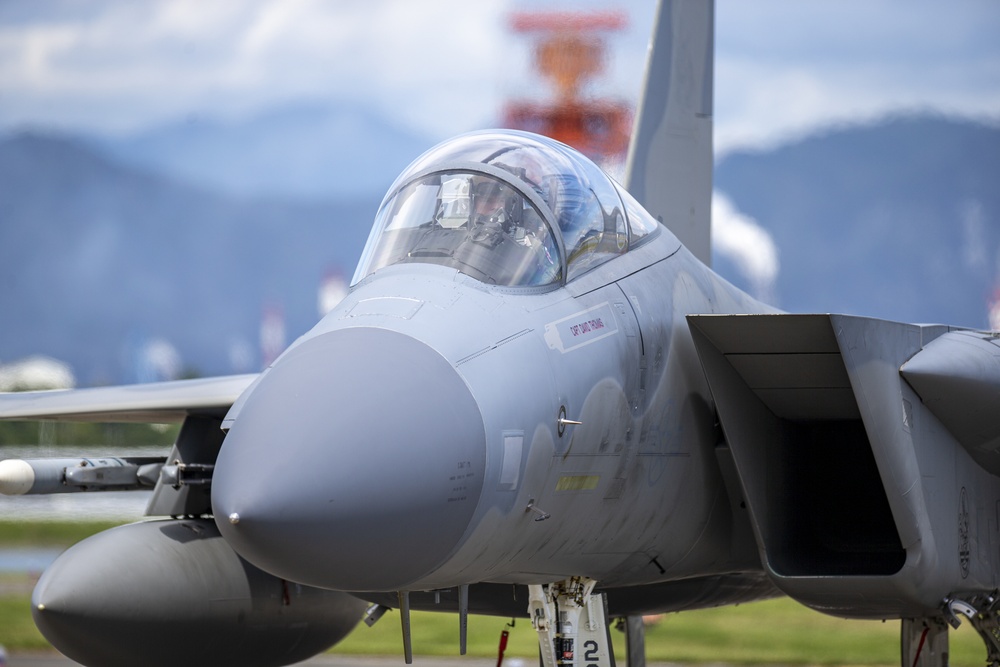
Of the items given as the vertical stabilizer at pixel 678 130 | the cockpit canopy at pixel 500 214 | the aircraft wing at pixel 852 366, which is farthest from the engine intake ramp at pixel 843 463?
the vertical stabilizer at pixel 678 130

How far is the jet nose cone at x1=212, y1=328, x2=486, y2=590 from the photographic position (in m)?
3.05

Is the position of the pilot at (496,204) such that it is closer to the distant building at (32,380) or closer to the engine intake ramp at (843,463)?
the engine intake ramp at (843,463)

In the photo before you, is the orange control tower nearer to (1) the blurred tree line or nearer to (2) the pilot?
(1) the blurred tree line

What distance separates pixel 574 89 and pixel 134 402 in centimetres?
2350

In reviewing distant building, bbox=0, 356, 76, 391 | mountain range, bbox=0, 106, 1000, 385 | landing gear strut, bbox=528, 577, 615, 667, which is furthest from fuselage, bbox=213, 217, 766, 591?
mountain range, bbox=0, 106, 1000, 385

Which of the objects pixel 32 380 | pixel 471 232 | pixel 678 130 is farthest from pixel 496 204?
pixel 32 380

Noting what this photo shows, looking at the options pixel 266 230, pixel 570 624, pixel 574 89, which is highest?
pixel 266 230

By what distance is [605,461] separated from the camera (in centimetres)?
423

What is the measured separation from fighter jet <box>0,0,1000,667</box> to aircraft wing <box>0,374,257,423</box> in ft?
0.08

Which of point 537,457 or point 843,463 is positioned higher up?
point 843,463

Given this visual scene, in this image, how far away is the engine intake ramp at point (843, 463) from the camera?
4.64 meters

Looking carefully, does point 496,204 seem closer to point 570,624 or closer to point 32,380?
point 570,624

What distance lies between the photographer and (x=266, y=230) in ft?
492

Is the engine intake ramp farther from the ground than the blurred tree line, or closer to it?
closer to it
